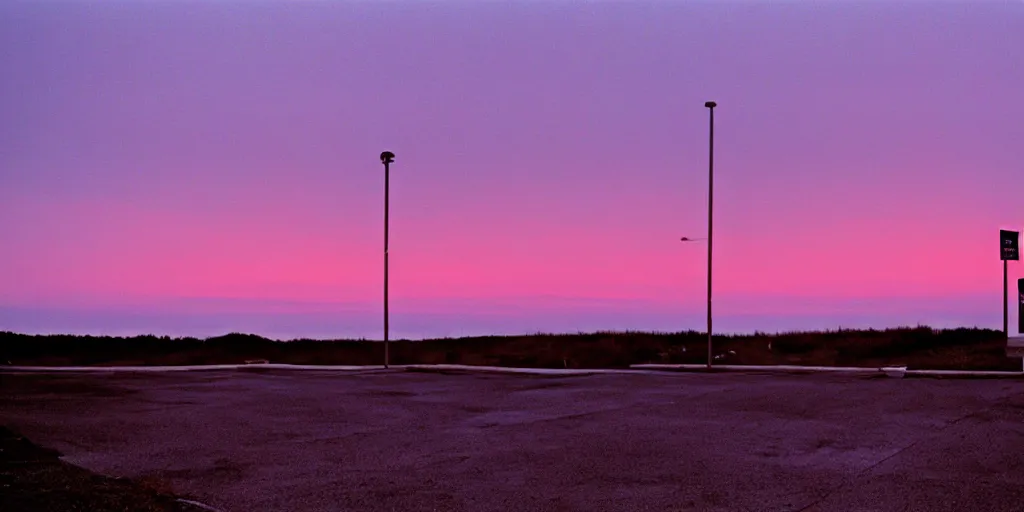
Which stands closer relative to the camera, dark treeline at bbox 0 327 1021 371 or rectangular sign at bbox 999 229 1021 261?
rectangular sign at bbox 999 229 1021 261

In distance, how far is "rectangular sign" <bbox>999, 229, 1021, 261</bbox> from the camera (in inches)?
1473

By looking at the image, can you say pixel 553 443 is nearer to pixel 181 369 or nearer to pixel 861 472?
pixel 861 472

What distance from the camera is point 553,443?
48.8 feet

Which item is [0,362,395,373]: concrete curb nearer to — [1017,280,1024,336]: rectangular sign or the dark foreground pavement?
the dark foreground pavement

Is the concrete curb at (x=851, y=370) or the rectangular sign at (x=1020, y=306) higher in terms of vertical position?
the rectangular sign at (x=1020, y=306)

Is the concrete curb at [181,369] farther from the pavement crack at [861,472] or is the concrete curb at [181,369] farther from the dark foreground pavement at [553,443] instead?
the pavement crack at [861,472]

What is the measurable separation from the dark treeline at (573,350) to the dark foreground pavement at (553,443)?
15.7 metres

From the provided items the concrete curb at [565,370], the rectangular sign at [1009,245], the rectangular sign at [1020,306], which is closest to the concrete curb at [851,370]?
the concrete curb at [565,370]

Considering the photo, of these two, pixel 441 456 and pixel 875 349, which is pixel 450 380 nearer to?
pixel 441 456

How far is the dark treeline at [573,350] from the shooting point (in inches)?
1673

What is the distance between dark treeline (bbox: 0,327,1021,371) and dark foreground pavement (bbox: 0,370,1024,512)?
1567cm

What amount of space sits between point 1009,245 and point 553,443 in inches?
1128

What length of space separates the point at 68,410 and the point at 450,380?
36.9ft

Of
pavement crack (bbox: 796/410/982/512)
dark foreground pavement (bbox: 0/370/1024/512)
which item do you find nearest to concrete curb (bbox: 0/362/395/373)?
dark foreground pavement (bbox: 0/370/1024/512)
